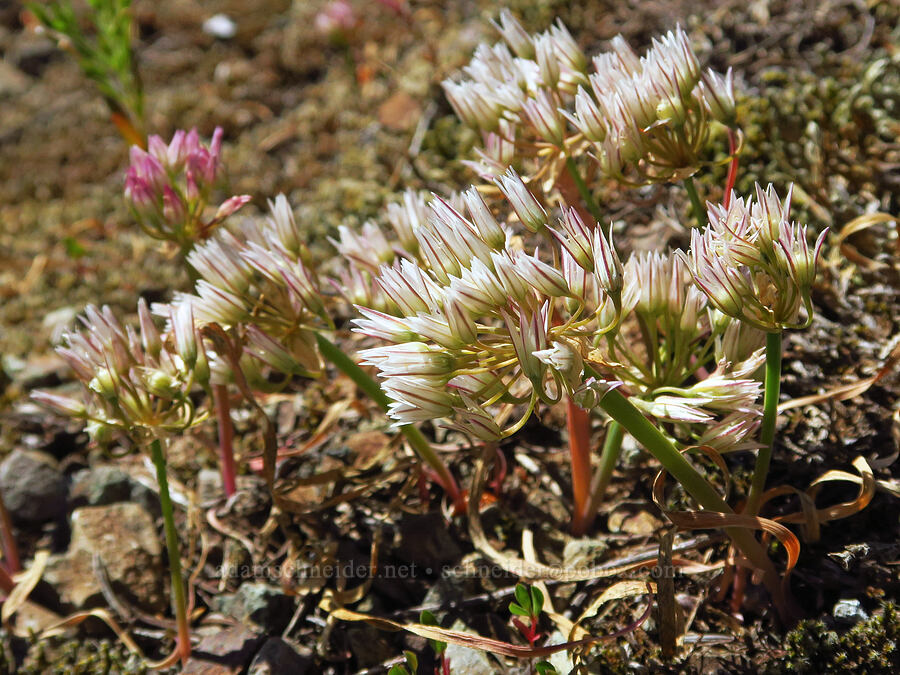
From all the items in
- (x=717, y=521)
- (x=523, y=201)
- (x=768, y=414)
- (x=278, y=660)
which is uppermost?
(x=523, y=201)

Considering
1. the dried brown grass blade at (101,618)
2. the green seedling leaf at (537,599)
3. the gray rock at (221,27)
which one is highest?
the gray rock at (221,27)

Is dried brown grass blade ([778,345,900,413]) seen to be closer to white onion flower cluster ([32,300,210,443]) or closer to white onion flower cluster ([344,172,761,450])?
white onion flower cluster ([344,172,761,450])

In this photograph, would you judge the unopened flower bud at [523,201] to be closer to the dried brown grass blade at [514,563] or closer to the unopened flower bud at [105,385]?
the dried brown grass blade at [514,563]

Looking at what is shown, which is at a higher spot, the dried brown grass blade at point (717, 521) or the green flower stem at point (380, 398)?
the green flower stem at point (380, 398)

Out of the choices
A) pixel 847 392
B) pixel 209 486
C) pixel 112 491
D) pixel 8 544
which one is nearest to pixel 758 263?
pixel 847 392

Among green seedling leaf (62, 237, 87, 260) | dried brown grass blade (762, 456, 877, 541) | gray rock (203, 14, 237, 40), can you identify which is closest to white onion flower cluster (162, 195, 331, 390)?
dried brown grass blade (762, 456, 877, 541)

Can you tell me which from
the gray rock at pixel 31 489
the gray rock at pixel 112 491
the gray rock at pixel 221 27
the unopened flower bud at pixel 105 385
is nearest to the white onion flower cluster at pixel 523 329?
the unopened flower bud at pixel 105 385

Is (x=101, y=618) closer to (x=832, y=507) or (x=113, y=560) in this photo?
(x=113, y=560)
